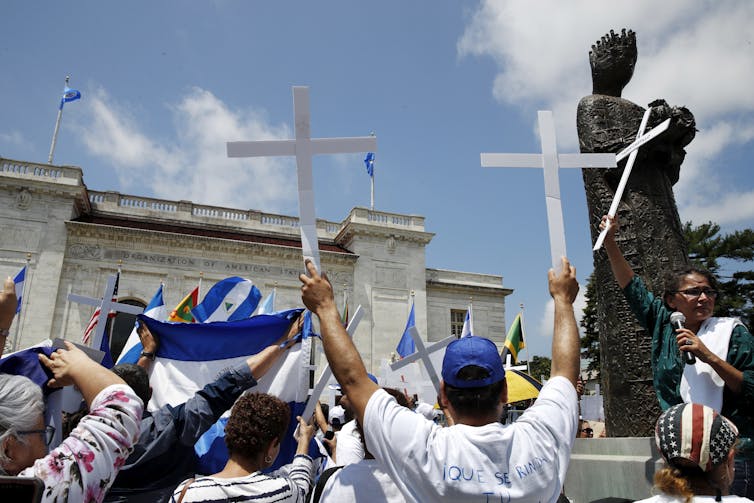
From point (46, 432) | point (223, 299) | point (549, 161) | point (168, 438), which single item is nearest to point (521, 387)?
point (223, 299)

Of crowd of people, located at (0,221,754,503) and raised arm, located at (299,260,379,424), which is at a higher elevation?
raised arm, located at (299,260,379,424)

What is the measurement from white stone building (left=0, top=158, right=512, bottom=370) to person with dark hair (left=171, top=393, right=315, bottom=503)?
1971 centimetres

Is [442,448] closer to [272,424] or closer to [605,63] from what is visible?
[272,424]

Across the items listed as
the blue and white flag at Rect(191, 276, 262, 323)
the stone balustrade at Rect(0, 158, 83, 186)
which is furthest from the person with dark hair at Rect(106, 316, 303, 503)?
the stone balustrade at Rect(0, 158, 83, 186)

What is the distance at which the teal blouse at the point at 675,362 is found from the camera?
266 cm

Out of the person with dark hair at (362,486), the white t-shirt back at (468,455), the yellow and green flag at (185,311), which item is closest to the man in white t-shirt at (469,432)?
the white t-shirt back at (468,455)

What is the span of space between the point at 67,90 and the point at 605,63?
2644 centimetres

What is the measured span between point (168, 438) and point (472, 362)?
2.02 metres

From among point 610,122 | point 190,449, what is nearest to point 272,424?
point 190,449

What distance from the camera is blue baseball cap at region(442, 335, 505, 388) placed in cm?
175

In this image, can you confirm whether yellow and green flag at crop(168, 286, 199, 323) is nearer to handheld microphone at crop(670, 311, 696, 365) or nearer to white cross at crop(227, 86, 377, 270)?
white cross at crop(227, 86, 377, 270)

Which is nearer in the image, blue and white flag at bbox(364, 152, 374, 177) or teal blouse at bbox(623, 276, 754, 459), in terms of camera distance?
teal blouse at bbox(623, 276, 754, 459)

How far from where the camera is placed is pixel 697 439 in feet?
5.76

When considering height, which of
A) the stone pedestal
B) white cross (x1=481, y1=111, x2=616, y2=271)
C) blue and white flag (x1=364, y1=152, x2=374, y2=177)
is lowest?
the stone pedestal
